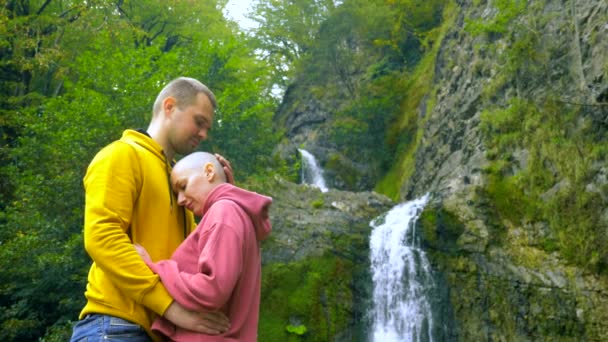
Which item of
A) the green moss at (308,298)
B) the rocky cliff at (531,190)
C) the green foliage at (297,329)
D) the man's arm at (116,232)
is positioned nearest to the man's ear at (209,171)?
the man's arm at (116,232)

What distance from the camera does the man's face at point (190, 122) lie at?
7.86 ft

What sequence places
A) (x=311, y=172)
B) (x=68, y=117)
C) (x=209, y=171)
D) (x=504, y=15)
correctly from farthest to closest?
1. (x=311, y=172)
2. (x=504, y=15)
3. (x=68, y=117)
4. (x=209, y=171)

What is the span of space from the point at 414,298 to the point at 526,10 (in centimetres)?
750

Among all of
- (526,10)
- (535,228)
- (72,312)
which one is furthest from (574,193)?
A: (72,312)

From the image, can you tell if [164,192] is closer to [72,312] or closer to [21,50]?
[72,312]

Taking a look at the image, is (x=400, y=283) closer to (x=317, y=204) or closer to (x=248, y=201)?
(x=317, y=204)

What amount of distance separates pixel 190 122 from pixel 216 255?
0.72 meters

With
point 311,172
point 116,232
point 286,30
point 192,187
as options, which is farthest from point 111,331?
point 286,30

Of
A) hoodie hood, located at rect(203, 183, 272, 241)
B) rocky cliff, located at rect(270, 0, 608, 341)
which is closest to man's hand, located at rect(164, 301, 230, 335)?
hoodie hood, located at rect(203, 183, 272, 241)

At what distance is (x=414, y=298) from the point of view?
1187 centimetres

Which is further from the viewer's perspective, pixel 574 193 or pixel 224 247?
pixel 574 193

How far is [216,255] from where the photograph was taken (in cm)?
196

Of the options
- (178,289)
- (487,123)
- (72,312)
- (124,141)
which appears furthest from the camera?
(487,123)

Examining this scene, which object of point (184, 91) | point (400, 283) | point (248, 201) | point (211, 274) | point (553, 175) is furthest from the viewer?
point (400, 283)
